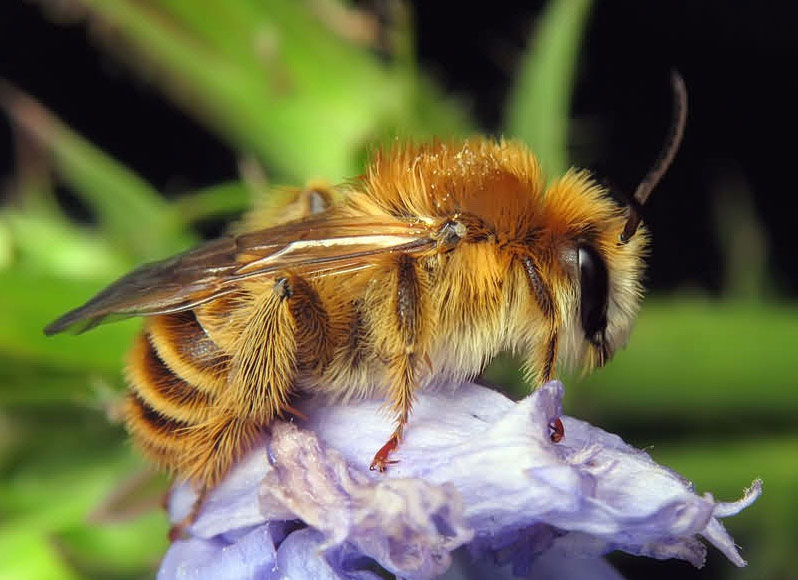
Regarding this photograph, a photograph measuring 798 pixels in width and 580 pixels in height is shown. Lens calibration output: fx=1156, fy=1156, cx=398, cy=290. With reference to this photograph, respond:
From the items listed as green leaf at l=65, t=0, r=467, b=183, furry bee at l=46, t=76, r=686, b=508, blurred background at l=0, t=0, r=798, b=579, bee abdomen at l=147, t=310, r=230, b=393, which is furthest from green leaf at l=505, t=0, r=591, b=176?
bee abdomen at l=147, t=310, r=230, b=393

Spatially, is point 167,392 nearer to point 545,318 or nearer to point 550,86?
point 545,318

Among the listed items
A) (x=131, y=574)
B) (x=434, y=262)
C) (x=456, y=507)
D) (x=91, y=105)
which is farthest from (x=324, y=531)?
(x=91, y=105)

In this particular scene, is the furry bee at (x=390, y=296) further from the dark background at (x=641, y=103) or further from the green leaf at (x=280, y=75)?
the dark background at (x=641, y=103)

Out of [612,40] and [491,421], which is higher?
[612,40]

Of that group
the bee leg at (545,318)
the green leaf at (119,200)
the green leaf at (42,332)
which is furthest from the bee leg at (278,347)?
the green leaf at (119,200)

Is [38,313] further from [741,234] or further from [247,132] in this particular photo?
[741,234]

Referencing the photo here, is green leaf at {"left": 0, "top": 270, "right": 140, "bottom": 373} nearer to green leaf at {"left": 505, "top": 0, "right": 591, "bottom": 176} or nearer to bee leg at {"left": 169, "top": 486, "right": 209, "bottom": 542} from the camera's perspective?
bee leg at {"left": 169, "top": 486, "right": 209, "bottom": 542}
